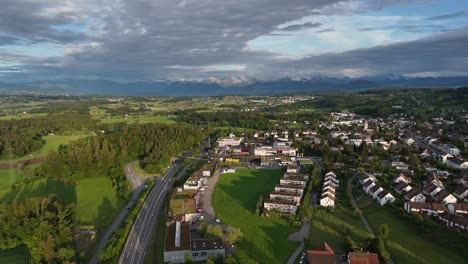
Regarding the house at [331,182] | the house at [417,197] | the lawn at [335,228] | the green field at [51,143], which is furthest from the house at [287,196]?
the green field at [51,143]

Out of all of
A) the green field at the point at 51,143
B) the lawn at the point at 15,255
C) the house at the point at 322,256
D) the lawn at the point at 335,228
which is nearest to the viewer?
the house at the point at 322,256

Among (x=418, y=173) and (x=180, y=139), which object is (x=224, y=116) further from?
(x=418, y=173)

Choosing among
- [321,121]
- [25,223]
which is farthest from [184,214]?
[321,121]

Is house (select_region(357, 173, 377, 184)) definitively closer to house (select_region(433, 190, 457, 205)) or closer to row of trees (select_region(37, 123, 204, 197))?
house (select_region(433, 190, 457, 205))

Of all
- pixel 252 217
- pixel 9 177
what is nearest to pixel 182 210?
pixel 252 217

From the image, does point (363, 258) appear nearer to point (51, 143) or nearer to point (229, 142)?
point (229, 142)

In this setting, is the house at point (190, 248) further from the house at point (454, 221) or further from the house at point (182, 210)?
the house at point (454, 221)

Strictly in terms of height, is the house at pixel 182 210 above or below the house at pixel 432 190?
below

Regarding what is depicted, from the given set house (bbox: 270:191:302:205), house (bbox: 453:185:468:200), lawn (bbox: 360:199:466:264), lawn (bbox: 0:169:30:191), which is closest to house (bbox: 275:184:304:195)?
house (bbox: 270:191:302:205)
